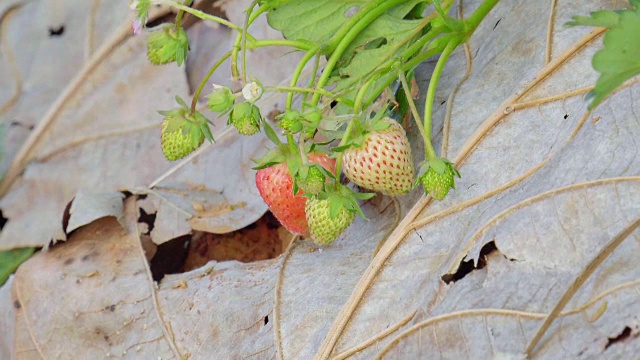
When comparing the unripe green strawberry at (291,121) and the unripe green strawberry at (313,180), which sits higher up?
the unripe green strawberry at (291,121)

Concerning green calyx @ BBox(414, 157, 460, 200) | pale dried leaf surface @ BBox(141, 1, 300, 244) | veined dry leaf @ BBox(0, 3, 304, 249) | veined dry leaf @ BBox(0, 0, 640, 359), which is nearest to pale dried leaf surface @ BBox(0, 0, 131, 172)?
veined dry leaf @ BBox(0, 3, 304, 249)

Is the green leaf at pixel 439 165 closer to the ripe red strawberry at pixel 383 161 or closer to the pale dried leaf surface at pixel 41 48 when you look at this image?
the ripe red strawberry at pixel 383 161

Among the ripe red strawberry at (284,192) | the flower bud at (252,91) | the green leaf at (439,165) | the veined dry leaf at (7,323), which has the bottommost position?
the veined dry leaf at (7,323)

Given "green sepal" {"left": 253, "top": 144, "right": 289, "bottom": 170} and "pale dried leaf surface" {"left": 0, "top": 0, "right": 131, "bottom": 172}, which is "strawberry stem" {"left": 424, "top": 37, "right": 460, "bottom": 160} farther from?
"pale dried leaf surface" {"left": 0, "top": 0, "right": 131, "bottom": 172}

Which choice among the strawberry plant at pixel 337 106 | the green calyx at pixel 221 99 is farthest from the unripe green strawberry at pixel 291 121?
the green calyx at pixel 221 99

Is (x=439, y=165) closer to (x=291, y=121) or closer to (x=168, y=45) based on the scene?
(x=291, y=121)

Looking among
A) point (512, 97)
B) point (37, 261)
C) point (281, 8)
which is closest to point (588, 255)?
point (512, 97)

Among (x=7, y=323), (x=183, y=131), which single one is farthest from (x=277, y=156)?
(x=7, y=323)
